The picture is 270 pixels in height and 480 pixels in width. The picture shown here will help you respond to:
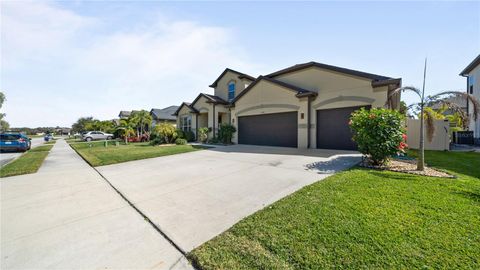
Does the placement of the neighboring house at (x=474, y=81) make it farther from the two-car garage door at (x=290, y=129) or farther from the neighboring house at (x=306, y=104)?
the two-car garage door at (x=290, y=129)

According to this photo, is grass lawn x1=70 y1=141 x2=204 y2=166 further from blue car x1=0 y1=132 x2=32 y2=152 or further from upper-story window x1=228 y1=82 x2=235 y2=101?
upper-story window x1=228 y1=82 x2=235 y2=101

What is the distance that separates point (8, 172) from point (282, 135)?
13891 mm

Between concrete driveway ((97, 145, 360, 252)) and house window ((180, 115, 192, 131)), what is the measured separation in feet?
49.7

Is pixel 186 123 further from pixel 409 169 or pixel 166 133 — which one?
pixel 409 169

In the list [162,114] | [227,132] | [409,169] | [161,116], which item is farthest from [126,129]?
[409,169]

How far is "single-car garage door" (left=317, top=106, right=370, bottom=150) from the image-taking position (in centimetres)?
1122

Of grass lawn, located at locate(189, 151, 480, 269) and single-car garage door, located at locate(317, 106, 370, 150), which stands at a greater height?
single-car garage door, located at locate(317, 106, 370, 150)

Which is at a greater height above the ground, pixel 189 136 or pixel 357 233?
pixel 189 136

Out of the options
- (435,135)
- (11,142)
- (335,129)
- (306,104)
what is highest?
(306,104)

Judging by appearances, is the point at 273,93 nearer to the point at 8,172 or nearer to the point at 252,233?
the point at 252,233

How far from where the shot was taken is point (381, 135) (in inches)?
272

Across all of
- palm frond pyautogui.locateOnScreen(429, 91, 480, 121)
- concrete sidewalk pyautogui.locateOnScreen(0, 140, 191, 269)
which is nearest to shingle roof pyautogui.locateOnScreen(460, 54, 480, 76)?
palm frond pyautogui.locateOnScreen(429, 91, 480, 121)

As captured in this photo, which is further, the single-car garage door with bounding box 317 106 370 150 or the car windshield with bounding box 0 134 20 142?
the car windshield with bounding box 0 134 20 142

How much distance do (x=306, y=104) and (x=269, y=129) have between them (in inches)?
137
